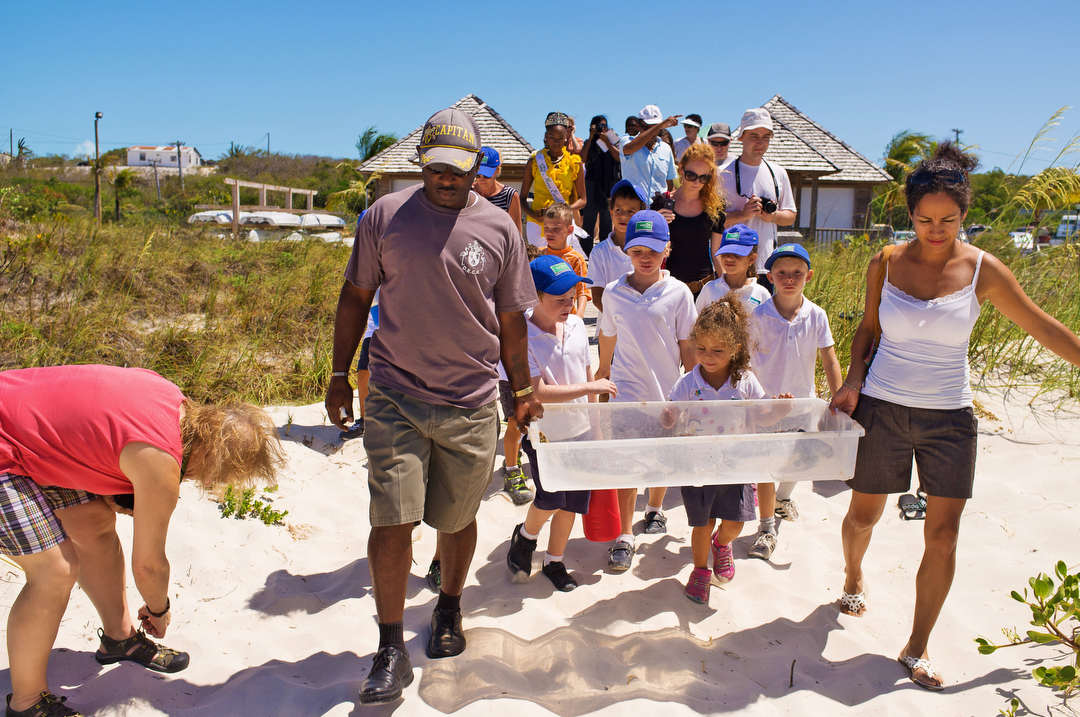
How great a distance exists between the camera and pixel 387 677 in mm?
2285

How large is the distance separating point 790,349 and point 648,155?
114 inches

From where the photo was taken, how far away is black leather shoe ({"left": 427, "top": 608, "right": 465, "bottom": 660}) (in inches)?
105

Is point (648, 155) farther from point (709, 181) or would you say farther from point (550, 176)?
point (709, 181)

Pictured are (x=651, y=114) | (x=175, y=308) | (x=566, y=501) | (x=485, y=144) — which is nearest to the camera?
(x=566, y=501)

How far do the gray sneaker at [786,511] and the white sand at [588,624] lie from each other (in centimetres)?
9

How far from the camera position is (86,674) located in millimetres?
2557

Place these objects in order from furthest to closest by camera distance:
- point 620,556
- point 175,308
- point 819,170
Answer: point 819,170
point 175,308
point 620,556

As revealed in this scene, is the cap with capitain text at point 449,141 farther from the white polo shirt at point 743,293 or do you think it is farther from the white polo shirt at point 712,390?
the white polo shirt at point 743,293

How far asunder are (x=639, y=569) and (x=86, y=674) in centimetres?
236

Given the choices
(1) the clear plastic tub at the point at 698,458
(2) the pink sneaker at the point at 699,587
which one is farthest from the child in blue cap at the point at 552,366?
(2) the pink sneaker at the point at 699,587

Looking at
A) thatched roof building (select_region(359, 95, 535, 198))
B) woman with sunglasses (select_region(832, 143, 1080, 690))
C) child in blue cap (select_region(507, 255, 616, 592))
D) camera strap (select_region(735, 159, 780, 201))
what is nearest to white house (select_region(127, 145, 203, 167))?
thatched roof building (select_region(359, 95, 535, 198))

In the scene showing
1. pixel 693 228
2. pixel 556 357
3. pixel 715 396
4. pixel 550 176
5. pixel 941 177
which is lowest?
pixel 715 396

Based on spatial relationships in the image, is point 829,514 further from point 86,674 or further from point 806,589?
point 86,674

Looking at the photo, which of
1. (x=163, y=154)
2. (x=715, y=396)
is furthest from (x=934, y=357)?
(x=163, y=154)
